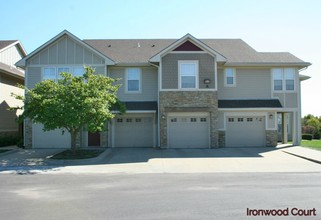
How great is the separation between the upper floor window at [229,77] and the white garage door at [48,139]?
11.6 m

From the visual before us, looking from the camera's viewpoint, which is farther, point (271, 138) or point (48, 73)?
point (271, 138)

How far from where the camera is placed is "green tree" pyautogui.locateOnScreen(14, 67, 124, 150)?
16375mm

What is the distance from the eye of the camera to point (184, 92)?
21.8 m

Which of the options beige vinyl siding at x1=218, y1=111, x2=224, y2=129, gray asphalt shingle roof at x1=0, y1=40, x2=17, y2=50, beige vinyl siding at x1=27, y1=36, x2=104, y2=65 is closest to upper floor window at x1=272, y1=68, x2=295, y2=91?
beige vinyl siding at x1=218, y1=111, x2=224, y2=129

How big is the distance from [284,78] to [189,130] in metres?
7.88

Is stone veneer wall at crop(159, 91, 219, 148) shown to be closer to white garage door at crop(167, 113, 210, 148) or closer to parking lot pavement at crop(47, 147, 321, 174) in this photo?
white garage door at crop(167, 113, 210, 148)

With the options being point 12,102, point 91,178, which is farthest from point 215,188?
point 12,102

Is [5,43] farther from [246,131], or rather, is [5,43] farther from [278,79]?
[278,79]

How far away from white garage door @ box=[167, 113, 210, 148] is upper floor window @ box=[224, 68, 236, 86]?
3184 millimetres

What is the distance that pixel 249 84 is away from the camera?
23906 millimetres

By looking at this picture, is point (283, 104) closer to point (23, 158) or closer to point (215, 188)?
point (215, 188)

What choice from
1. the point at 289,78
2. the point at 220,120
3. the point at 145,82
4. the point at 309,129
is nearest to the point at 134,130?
the point at 145,82

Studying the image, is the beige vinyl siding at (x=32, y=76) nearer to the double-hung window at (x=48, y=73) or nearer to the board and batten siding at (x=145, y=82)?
the double-hung window at (x=48, y=73)

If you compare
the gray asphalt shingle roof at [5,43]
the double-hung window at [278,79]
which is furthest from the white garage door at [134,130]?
the gray asphalt shingle roof at [5,43]
